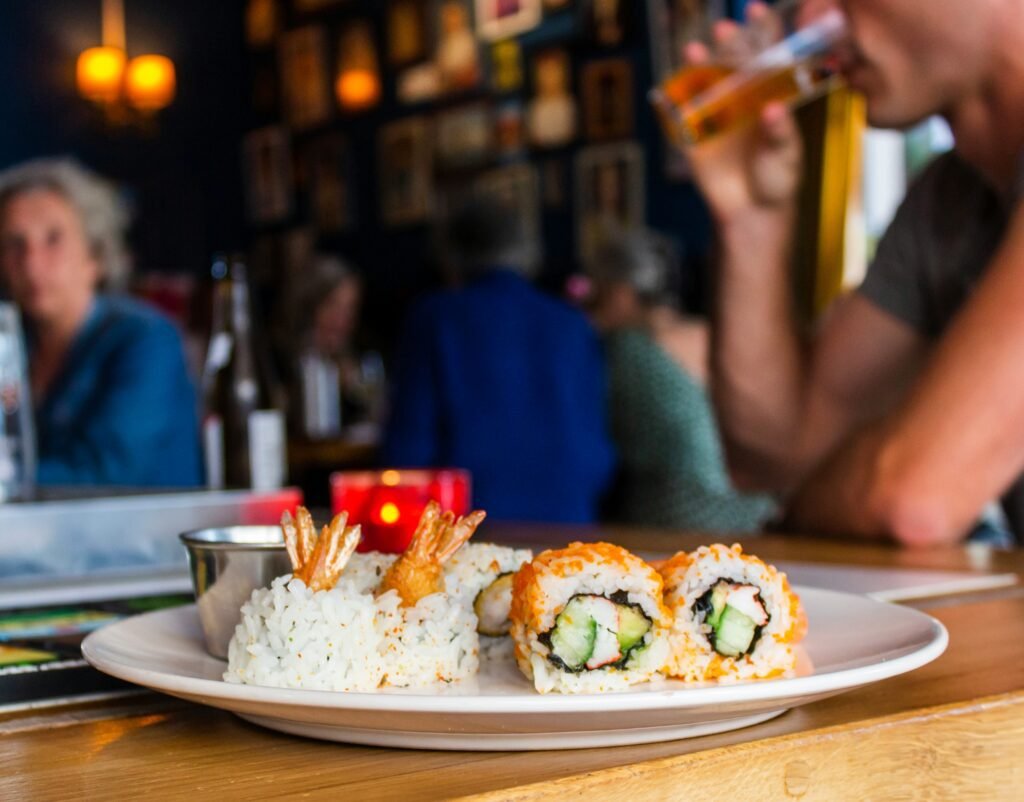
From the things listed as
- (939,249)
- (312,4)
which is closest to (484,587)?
(939,249)

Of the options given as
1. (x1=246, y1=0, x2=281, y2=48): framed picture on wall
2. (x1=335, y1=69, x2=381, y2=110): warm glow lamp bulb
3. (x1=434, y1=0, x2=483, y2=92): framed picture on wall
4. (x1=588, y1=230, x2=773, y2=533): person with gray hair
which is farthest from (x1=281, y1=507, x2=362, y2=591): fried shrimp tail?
(x1=246, y1=0, x2=281, y2=48): framed picture on wall

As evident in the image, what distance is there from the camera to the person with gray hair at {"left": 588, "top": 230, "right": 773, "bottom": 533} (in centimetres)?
332

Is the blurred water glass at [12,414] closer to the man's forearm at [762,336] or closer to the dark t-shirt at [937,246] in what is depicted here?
the man's forearm at [762,336]

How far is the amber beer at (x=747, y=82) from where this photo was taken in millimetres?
1512

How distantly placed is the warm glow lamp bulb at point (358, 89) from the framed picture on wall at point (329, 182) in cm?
21

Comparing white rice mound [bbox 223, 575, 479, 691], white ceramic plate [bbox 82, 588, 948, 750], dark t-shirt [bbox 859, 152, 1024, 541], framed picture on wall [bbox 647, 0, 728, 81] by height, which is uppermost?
framed picture on wall [bbox 647, 0, 728, 81]

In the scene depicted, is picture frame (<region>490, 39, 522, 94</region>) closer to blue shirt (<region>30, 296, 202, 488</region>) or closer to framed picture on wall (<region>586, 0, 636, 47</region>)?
framed picture on wall (<region>586, 0, 636, 47</region>)

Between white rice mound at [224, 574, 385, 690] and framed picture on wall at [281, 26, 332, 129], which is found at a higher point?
framed picture on wall at [281, 26, 332, 129]

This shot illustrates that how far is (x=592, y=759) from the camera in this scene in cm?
52

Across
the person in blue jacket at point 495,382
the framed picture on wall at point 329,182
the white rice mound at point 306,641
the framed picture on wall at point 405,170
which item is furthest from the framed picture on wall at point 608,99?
the white rice mound at point 306,641

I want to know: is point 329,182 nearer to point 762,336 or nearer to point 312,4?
point 312,4

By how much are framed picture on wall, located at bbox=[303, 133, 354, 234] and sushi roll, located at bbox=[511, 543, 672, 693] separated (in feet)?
20.1

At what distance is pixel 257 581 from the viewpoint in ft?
2.08

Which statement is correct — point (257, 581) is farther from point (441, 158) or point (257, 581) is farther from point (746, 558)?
point (441, 158)
